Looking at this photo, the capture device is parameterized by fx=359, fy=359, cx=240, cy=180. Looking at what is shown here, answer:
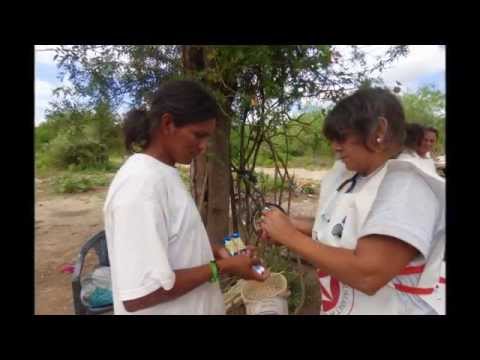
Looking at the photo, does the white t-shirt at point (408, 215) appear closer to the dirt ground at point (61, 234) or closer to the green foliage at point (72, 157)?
the dirt ground at point (61, 234)

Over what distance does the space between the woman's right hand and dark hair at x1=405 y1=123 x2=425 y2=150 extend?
0.75 m

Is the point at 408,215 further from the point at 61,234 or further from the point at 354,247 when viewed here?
the point at 61,234

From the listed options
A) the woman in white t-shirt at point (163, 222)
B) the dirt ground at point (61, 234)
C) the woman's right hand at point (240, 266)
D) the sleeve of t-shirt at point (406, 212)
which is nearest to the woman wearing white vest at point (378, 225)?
the sleeve of t-shirt at point (406, 212)

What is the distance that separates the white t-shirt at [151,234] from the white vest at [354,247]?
1.60 feet

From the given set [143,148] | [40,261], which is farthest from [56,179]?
[143,148]

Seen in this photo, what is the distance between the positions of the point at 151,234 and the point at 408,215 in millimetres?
788

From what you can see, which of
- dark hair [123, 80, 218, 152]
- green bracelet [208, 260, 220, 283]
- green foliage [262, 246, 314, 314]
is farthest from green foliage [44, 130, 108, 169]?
green bracelet [208, 260, 220, 283]

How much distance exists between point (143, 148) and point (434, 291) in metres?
1.16

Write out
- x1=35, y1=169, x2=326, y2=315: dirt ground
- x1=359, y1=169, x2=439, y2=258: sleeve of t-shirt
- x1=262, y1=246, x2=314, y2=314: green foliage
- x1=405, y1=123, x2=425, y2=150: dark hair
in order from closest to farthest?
x1=359, y1=169, x2=439, y2=258: sleeve of t-shirt → x1=405, y1=123, x2=425, y2=150: dark hair → x1=262, y1=246, x2=314, y2=314: green foliage → x1=35, y1=169, x2=326, y2=315: dirt ground

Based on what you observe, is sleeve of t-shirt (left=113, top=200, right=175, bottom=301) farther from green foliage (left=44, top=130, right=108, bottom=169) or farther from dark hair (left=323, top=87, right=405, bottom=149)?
green foliage (left=44, top=130, right=108, bottom=169)

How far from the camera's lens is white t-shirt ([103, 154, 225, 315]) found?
1.12m

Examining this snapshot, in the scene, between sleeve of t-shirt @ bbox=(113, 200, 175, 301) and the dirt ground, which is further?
the dirt ground

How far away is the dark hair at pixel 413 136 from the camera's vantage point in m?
1.31

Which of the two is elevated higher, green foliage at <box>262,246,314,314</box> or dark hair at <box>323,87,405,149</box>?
dark hair at <box>323,87,405,149</box>
